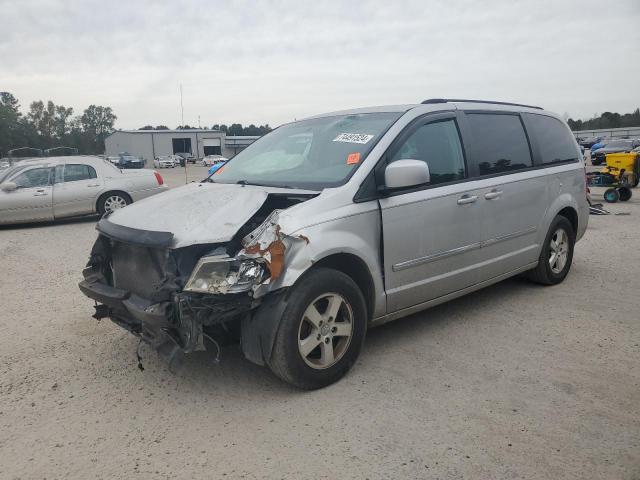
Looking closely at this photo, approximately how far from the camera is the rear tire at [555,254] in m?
5.55

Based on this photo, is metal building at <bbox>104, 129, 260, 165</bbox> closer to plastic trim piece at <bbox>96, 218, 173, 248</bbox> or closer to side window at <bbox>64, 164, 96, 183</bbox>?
side window at <bbox>64, 164, 96, 183</bbox>

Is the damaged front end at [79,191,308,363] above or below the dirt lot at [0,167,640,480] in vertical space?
above

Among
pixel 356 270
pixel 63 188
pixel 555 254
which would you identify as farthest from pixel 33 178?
pixel 555 254

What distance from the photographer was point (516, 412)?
3.19 m

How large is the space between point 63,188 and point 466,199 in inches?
388

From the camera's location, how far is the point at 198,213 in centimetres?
355

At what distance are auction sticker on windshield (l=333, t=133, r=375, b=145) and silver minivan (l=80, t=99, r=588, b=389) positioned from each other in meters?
0.01

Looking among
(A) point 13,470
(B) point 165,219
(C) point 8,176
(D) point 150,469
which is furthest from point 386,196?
(C) point 8,176

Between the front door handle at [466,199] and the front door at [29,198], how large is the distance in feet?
32.2

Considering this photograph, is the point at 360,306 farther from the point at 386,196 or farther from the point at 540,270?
the point at 540,270

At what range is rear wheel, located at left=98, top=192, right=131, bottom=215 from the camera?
11.9 meters

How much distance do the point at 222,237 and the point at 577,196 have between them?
4322 mm

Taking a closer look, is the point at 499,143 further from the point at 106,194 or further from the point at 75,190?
the point at 75,190

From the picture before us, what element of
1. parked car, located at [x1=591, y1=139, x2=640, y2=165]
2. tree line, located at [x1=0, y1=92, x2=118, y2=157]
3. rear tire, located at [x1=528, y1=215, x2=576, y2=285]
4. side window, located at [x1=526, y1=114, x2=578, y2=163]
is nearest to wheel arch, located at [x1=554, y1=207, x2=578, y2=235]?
rear tire, located at [x1=528, y1=215, x2=576, y2=285]
